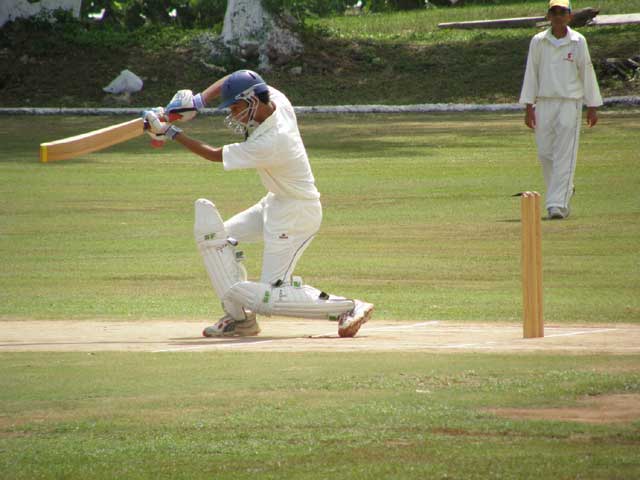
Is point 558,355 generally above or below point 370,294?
above

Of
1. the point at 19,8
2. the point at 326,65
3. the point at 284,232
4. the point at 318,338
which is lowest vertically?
the point at 326,65

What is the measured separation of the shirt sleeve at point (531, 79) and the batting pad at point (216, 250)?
6659 millimetres

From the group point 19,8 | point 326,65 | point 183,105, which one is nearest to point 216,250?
point 183,105

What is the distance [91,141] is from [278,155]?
145 centimetres

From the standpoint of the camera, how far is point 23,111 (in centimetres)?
3052

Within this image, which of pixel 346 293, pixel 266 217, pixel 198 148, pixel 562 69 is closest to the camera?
pixel 198 148

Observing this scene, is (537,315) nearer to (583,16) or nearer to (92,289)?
(92,289)

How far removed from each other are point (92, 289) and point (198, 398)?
5.49 metres

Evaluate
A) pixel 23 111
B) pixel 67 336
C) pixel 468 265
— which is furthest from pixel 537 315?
pixel 23 111

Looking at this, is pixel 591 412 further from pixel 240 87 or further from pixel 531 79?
pixel 531 79

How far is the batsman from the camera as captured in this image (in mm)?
8938


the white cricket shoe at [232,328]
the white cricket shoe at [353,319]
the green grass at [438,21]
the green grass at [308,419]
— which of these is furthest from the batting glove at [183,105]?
the green grass at [438,21]

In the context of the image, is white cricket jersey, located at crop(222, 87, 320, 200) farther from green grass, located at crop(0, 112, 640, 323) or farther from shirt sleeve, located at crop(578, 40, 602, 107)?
shirt sleeve, located at crop(578, 40, 602, 107)

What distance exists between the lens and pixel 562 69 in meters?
14.9
